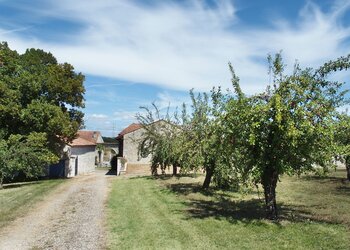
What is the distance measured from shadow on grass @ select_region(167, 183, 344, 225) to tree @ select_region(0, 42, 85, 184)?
54.9 feet

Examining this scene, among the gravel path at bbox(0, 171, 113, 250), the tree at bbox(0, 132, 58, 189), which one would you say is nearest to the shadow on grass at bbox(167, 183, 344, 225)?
the gravel path at bbox(0, 171, 113, 250)

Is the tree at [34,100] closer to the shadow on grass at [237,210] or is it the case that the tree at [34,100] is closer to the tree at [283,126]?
the shadow on grass at [237,210]

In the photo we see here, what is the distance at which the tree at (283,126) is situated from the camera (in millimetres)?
12664

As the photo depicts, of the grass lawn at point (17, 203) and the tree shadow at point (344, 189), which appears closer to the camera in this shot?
the grass lawn at point (17, 203)

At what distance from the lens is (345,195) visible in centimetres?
2103

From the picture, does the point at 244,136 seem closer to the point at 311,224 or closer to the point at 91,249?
the point at 311,224

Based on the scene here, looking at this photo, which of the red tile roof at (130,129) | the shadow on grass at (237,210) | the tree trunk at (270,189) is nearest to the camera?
the tree trunk at (270,189)

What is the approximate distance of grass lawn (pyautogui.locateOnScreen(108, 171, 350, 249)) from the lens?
1148 cm

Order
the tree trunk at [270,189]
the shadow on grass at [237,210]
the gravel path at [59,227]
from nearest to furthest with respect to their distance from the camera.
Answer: the gravel path at [59,227] → the tree trunk at [270,189] → the shadow on grass at [237,210]

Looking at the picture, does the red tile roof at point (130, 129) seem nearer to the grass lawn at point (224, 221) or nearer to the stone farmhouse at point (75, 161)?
the stone farmhouse at point (75, 161)

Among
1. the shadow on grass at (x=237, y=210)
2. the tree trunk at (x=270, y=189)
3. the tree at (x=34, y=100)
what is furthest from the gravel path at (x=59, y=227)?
the tree at (x=34, y=100)

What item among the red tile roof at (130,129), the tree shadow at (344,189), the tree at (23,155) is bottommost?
the tree shadow at (344,189)

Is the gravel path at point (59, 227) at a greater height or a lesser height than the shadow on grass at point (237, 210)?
lesser

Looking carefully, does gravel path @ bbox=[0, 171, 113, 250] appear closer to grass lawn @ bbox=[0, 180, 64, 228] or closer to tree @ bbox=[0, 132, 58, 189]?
grass lawn @ bbox=[0, 180, 64, 228]
